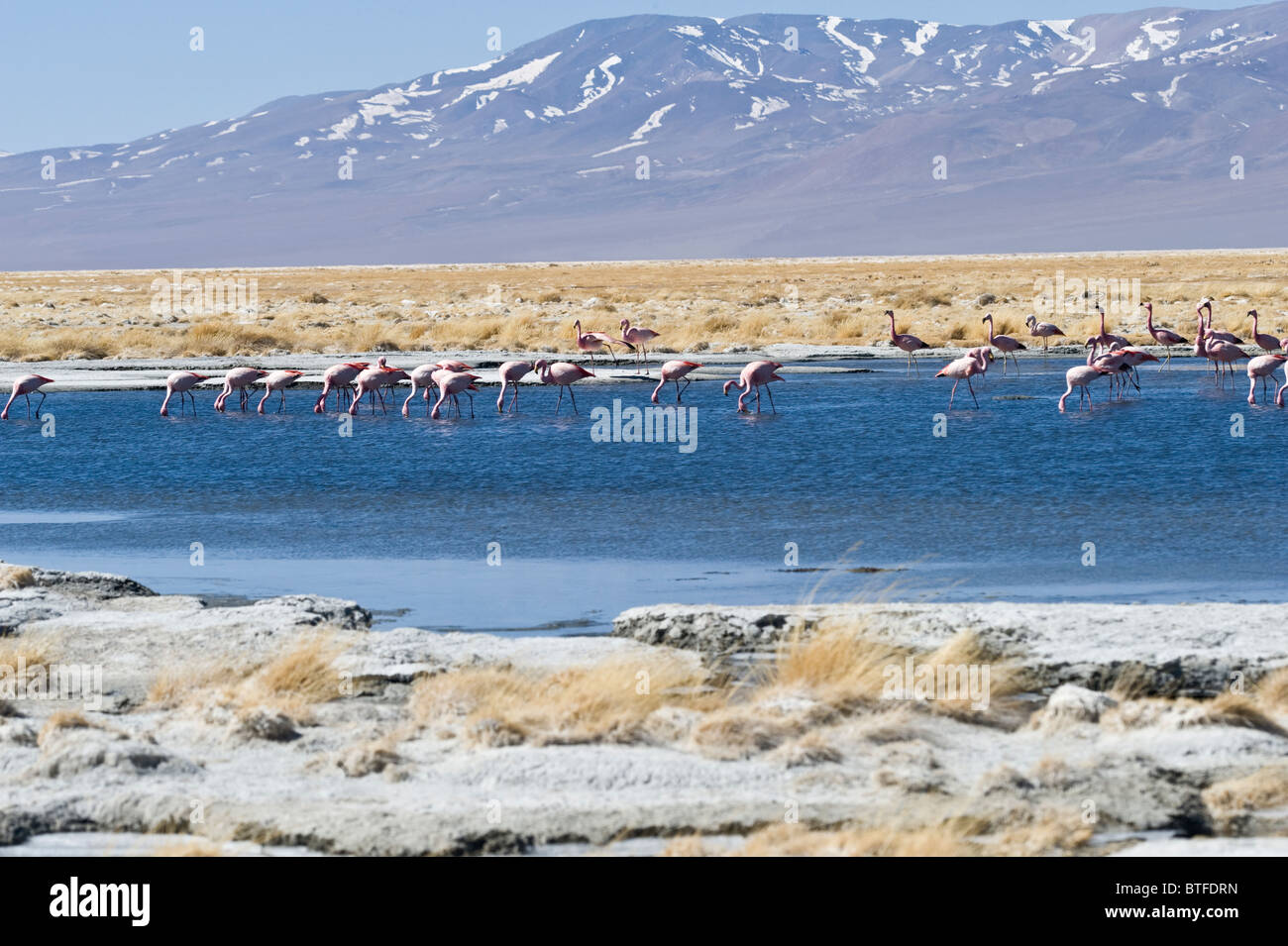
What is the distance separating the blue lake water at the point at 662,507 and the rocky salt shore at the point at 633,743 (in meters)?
1.32

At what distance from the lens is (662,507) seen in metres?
14.8

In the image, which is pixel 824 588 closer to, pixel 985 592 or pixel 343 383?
pixel 985 592

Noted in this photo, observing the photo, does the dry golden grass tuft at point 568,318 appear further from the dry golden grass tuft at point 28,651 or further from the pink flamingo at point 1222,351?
the dry golden grass tuft at point 28,651

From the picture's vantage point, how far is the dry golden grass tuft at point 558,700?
777cm

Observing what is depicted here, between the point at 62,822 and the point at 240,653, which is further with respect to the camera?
the point at 240,653

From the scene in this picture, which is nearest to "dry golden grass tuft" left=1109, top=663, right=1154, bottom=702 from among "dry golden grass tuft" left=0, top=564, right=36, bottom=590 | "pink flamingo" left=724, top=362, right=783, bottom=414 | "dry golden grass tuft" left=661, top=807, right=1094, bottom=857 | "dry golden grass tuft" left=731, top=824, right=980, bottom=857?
"dry golden grass tuft" left=661, top=807, right=1094, bottom=857

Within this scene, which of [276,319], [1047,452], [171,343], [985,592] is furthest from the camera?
[276,319]

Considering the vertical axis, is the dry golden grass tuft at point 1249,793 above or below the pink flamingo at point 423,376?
below

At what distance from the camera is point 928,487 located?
15.6 metres

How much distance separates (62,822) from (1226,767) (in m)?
4.88

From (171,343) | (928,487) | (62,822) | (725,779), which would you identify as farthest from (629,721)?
(171,343)

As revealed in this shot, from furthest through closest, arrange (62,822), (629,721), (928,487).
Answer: (928,487) → (629,721) → (62,822)

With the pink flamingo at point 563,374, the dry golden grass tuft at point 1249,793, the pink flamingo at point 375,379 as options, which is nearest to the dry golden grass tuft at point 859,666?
the dry golden grass tuft at point 1249,793

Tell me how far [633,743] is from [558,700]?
60 centimetres
